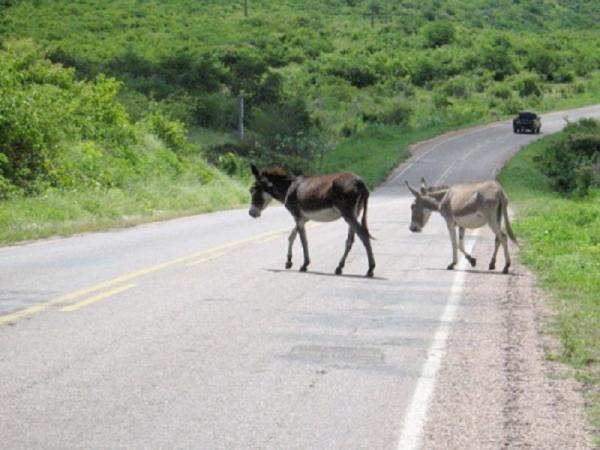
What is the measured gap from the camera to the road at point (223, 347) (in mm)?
7422

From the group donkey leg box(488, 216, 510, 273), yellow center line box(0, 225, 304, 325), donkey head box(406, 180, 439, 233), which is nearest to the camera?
yellow center line box(0, 225, 304, 325)

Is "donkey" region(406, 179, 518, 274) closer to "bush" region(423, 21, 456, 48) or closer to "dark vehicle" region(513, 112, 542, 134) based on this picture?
"dark vehicle" region(513, 112, 542, 134)

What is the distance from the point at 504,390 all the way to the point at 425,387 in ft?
1.92

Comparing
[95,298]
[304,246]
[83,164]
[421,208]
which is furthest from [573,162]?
[95,298]

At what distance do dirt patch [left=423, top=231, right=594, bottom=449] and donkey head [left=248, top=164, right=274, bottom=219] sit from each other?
18.3ft

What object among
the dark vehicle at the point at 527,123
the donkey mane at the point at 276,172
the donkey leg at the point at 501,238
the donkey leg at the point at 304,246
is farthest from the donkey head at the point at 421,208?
the dark vehicle at the point at 527,123

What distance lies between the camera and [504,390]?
8.80 metres

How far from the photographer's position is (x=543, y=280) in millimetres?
16625

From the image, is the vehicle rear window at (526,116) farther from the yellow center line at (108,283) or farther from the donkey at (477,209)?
the donkey at (477,209)

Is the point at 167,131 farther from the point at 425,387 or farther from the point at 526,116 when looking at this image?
the point at 526,116

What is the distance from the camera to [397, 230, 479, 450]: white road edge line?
24.0 feet

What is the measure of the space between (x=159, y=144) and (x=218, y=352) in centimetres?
3587

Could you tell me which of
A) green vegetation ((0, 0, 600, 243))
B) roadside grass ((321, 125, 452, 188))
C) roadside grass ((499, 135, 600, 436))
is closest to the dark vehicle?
roadside grass ((321, 125, 452, 188))

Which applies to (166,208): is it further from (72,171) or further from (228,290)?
(228,290)
